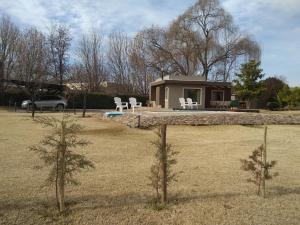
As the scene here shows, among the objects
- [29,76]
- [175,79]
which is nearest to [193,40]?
[175,79]

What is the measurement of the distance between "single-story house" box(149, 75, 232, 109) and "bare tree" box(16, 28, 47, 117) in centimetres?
1115

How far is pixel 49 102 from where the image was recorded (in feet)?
96.8

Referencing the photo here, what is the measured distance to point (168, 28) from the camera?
40.3 metres

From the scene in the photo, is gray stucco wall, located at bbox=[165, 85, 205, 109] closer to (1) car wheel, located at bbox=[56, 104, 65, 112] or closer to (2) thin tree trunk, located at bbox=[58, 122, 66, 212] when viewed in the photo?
(1) car wheel, located at bbox=[56, 104, 65, 112]

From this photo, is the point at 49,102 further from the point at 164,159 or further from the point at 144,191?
the point at 164,159

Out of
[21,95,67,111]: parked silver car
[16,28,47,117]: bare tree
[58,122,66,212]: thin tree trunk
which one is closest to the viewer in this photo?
[58,122,66,212]: thin tree trunk

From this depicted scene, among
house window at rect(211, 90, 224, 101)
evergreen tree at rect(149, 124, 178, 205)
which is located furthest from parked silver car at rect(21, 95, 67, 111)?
evergreen tree at rect(149, 124, 178, 205)

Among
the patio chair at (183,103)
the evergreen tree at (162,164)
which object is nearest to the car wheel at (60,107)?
the patio chair at (183,103)

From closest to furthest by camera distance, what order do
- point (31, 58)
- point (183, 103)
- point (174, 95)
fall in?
point (183, 103)
point (174, 95)
point (31, 58)

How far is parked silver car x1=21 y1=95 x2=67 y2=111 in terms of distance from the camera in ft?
95.7

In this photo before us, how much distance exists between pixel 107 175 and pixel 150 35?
122ft

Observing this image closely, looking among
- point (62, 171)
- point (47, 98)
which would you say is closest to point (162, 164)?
point (62, 171)

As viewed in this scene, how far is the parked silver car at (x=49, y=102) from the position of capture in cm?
2916

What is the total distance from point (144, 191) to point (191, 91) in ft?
77.7
